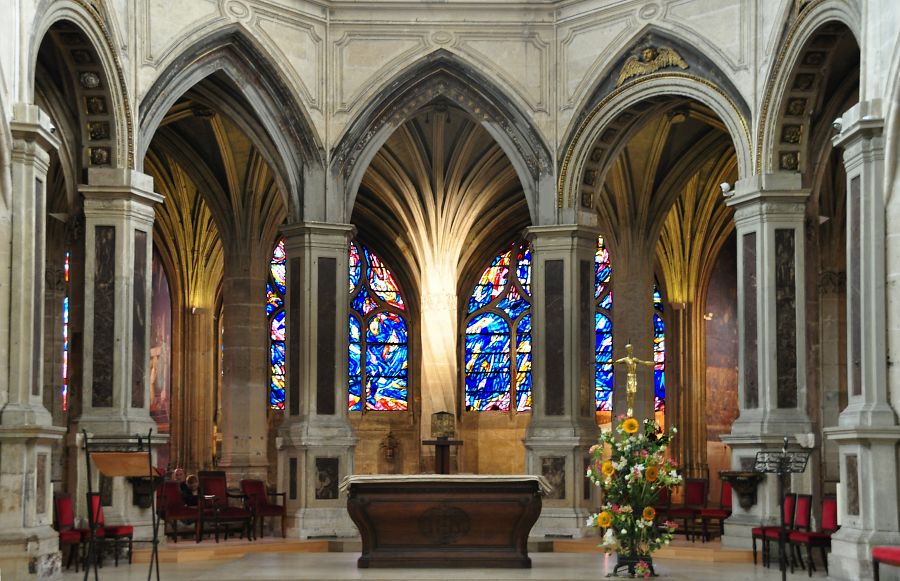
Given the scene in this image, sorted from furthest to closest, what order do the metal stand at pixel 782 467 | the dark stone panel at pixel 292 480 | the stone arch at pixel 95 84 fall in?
the dark stone panel at pixel 292 480 → the stone arch at pixel 95 84 → the metal stand at pixel 782 467

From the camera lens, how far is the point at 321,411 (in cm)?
1770

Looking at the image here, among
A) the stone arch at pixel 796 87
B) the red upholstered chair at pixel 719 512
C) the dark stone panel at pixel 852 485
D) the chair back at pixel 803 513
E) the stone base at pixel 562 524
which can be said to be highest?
the stone arch at pixel 796 87

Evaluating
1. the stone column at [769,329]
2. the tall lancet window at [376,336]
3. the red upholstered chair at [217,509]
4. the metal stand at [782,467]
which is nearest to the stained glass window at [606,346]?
the tall lancet window at [376,336]

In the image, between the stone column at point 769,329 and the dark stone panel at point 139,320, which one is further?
the dark stone panel at point 139,320

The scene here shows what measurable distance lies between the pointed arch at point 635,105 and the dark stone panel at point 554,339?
909 mm

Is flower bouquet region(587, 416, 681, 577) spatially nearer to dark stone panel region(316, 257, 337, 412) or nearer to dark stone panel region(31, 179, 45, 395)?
dark stone panel region(31, 179, 45, 395)

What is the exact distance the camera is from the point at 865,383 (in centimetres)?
1177

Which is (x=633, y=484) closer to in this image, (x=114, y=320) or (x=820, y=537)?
(x=820, y=537)

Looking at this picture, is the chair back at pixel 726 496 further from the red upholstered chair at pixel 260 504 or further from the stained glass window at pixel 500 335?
the stained glass window at pixel 500 335

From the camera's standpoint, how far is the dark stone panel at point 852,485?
11719mm

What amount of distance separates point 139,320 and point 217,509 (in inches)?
103

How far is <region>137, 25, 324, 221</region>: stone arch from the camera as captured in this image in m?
16.6

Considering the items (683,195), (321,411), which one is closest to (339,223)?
(321,411)

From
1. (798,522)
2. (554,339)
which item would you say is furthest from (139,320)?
(798,522)
